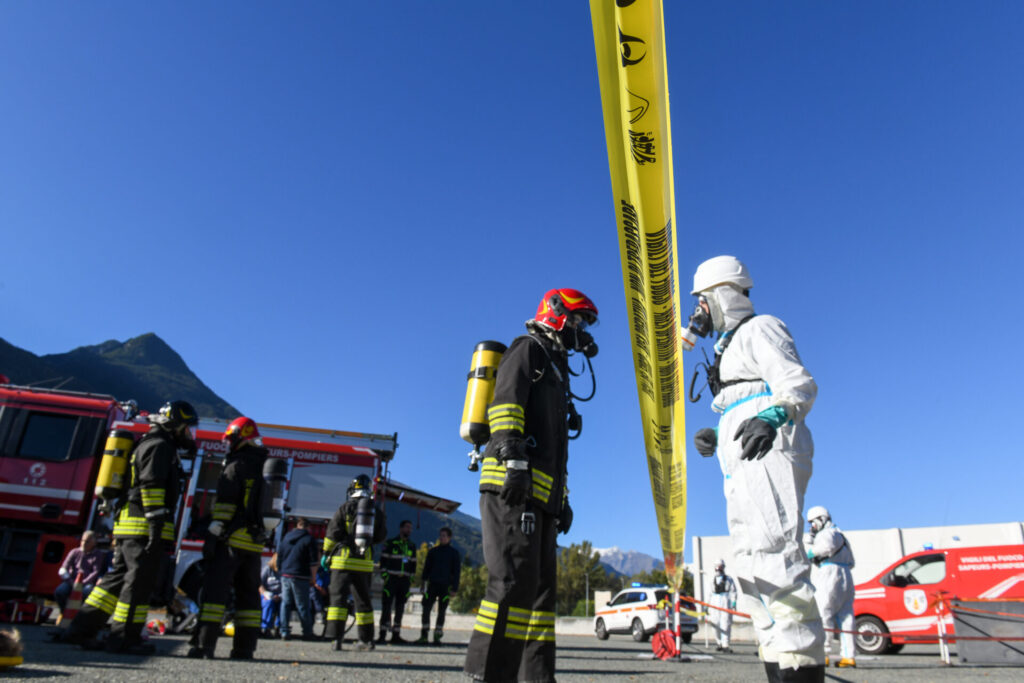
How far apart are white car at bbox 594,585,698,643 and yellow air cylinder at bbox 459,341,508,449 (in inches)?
608

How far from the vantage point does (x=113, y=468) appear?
20.7 feet

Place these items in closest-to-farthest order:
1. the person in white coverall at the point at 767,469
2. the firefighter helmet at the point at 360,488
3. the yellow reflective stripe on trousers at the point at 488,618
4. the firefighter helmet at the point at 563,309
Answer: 1. the person in white coverall at the point at 767,469
2. the yellow reflective stripe on trousers at the point at 488,618
3. the firefighter helmet at the point at 563,309
4. the firefighter helmet at the point at 360,488

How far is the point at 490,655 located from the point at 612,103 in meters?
3.47

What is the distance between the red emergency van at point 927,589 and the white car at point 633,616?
5.77 m

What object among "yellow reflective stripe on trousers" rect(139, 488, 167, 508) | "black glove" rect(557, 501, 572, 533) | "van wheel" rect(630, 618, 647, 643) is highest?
"yellow reflective stripe on trousers" rect(139, 488, 167, 508)

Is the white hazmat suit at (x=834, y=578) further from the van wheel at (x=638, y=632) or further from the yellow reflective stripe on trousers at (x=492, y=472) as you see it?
the van wheel at (x=638, y=632)

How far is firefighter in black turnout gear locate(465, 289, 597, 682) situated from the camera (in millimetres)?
3092

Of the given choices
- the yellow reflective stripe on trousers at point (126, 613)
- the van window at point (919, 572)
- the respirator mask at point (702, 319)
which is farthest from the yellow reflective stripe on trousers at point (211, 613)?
the van window at point (919, 572)

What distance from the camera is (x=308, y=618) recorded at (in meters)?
9.17

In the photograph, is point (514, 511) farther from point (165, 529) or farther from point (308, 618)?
point (308, 618)

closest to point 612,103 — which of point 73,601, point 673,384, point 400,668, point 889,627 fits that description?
point 673,384

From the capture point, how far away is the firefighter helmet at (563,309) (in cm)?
406

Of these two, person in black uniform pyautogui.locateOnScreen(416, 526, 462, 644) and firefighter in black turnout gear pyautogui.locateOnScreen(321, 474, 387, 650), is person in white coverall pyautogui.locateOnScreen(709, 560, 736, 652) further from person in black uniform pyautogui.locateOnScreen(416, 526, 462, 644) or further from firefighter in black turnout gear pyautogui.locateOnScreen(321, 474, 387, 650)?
firefighter in black turnout gear pyautogui.locateOnScreen(321, 474, 387, 650)

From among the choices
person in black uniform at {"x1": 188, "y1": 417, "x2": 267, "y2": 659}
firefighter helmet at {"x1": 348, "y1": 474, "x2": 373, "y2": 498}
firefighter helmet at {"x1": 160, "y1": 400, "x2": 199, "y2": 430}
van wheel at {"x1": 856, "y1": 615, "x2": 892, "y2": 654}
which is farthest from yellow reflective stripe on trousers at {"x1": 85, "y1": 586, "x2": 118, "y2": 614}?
van wheel at {"x1": 856, "y1": 615, "x2": 892, "y2": 654}
